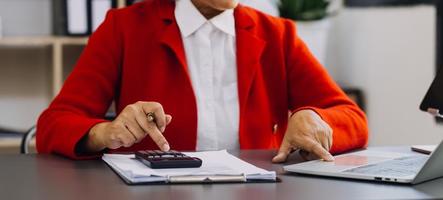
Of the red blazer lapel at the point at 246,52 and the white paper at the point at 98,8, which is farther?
the white paper at the point at 98,8

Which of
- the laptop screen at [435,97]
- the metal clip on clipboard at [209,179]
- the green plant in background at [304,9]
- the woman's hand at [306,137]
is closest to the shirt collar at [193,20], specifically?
the woman's hand at [306,137]

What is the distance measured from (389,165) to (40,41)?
6.04 ft

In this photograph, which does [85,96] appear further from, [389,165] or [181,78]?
[389,165]

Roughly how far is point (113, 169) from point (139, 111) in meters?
0.15

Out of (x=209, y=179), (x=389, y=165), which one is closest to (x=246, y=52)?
(x=389, y=165)

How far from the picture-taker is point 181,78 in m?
1.71

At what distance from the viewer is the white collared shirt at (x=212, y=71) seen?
Answer: 1.70m

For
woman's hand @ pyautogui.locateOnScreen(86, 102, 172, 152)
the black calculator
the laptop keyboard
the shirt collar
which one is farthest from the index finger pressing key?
the shirt collar

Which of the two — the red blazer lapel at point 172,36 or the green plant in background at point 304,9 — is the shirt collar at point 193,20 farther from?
the green plant in background at point 304,9

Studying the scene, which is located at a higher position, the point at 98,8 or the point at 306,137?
the point at 98,8

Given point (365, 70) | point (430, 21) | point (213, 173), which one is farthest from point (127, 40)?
point (365, 70)

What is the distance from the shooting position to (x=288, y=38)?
6.03 ft

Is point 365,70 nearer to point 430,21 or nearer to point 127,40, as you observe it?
point 430,21

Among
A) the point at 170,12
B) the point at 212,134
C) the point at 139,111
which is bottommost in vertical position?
the point at 212,134
